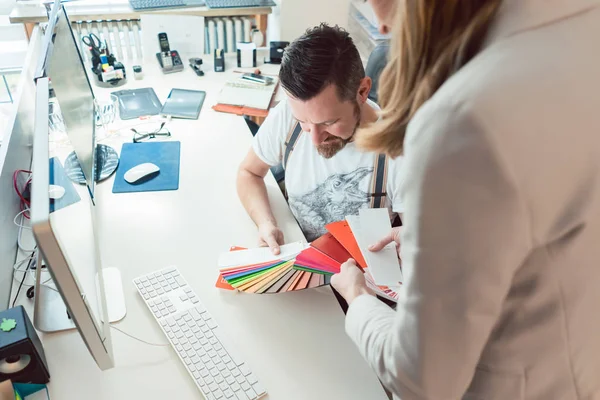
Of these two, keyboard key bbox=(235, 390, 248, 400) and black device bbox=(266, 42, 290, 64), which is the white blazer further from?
black device bbox=(266, 42, 290, 64)

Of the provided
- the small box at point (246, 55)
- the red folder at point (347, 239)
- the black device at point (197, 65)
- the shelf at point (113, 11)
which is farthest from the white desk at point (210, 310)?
the shelf at point (113, 11)

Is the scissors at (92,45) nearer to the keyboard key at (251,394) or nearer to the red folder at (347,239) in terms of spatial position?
the red folder at (347,239)

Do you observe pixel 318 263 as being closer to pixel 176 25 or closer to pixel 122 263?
pixel 122 263

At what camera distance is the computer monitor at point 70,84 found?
1092 millimetres

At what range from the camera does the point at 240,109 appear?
6.52 feet

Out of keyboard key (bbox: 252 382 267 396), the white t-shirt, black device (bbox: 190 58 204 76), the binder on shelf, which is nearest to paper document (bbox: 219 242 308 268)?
the white t-shirt

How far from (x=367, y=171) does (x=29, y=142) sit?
1.07 m

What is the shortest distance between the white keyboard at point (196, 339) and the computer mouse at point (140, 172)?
0.43m

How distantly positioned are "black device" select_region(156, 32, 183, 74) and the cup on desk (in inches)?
13.5

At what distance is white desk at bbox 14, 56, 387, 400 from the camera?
Answer: 0.99m

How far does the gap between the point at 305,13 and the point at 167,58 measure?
81 cm

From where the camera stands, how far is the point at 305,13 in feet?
8.51

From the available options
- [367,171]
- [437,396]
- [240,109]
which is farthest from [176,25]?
[437,396]

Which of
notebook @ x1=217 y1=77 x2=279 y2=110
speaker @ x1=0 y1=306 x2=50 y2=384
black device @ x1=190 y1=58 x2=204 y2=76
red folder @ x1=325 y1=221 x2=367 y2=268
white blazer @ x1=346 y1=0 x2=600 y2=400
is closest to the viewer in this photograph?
white blazer @ x1=346 y1=0 x2=600 y2=400
